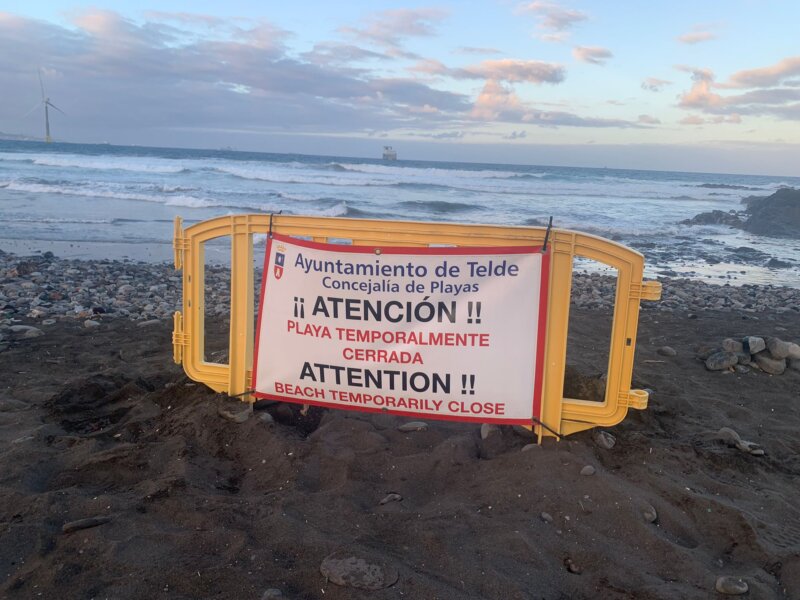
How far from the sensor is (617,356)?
4082mm

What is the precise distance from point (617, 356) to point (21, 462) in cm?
388

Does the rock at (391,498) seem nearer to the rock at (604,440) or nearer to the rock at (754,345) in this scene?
the rock at (604,440)

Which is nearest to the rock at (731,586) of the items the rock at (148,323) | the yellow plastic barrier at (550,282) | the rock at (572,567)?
the rock at (572,567)

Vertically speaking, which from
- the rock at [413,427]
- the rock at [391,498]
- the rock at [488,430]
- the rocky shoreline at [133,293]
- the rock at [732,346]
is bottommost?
the rocky shoreline at [133,293]

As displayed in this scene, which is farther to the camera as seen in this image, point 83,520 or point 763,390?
point 763,390

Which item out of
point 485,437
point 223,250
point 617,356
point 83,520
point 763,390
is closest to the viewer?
point 83,520

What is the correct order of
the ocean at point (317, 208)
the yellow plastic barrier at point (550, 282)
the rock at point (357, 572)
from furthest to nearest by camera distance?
the ocean at point (317, 208)
the yellow plastic barrier at point (550, 282)
the rock at point (357, 572)

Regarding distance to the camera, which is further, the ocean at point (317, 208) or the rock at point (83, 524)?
the ocean at point (317, 208)

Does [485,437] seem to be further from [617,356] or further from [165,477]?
[165,477]

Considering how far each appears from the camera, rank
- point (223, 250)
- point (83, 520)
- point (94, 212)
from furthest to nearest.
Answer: point (94, 212) → point (223, 250) → point (83, 520)

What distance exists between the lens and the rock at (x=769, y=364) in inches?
249

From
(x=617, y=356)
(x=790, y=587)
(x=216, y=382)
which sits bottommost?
(x=790, y=587)

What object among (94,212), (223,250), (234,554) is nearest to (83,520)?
(234,554)

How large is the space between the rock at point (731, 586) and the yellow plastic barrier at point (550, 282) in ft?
3.99
